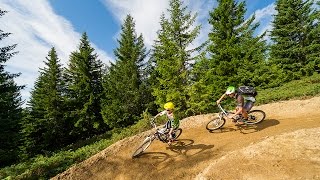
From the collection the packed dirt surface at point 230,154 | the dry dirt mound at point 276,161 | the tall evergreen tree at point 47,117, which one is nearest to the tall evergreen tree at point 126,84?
the tall evergreen tree at point 47,117

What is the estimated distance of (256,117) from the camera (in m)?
14.9

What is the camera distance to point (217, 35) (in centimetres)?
2798

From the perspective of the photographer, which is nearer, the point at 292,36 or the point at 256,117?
the point at 256,117

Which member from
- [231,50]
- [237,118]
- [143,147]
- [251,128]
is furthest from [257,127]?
[231,50]

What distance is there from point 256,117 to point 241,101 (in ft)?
5.95

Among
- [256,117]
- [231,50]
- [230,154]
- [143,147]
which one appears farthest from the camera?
[231,50]

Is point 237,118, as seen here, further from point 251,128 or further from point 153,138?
point 153,138

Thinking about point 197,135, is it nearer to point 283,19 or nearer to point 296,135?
point 296,135

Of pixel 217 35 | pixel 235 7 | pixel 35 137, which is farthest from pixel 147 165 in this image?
pixel 35 137

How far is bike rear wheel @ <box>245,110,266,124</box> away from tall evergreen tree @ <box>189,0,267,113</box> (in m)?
9.12

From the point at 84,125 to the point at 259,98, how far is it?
837 inches

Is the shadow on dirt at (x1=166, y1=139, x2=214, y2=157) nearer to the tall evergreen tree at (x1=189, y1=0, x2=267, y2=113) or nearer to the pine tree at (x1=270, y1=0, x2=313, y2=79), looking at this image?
the tall evergreen tree at (x1=189, y1=0, x2=267, y2=113)

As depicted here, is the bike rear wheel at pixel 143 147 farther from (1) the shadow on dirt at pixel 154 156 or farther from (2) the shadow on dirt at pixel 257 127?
(2) the shadow on dirt at pixel 257 127

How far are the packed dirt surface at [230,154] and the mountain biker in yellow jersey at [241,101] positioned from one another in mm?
957
